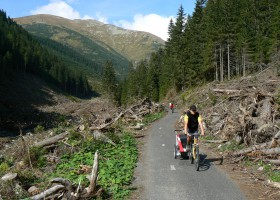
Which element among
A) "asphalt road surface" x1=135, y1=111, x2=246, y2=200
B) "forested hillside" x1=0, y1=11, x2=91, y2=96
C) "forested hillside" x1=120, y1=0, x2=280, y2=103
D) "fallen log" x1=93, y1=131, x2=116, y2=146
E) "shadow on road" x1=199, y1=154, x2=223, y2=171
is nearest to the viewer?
"asphalt road surface" x1=135, y1=111, x2=246, y2=200

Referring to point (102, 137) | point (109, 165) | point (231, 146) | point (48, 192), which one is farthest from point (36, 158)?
point (231, 146)

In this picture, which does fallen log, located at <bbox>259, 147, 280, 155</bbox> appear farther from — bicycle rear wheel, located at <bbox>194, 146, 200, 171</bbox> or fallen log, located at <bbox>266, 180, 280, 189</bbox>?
bicycle rear wheel, located at <bbox>194, 146, 200, 171</bbox>

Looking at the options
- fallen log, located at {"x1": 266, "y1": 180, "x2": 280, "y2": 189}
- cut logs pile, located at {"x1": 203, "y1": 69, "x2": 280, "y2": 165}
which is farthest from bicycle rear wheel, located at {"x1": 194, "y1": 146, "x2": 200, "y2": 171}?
fallen log, located at {"x1": 266, "y1": 180, "x2": 280, "y2": 189}

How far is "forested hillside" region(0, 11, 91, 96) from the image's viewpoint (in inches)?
4611

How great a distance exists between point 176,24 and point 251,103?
195 feet

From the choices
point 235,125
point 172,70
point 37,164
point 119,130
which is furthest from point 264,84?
point 172,70

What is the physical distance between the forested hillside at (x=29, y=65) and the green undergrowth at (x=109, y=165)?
97.5 meters

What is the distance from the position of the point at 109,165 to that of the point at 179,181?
2910mm

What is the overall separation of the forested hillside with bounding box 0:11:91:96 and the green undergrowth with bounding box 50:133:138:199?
9751cm

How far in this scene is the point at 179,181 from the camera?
32.9ft

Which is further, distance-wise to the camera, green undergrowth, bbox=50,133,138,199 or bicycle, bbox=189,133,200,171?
bicycle, bbox=189,133,200,171

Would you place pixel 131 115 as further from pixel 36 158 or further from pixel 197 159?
pixel 197 159

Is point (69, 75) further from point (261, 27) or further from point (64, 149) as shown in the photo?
point (64, 149)

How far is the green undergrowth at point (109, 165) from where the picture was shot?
9498mm
